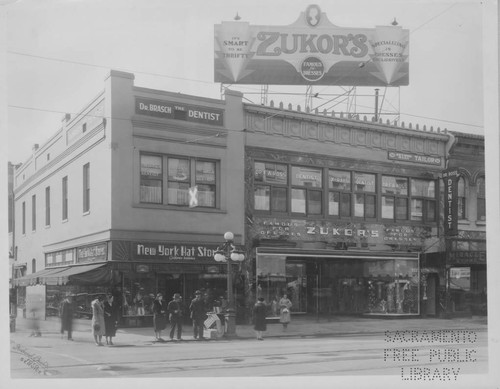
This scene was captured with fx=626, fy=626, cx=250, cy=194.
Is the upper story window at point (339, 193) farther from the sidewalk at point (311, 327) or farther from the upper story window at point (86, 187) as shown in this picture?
the upper story window at point (86, 187)

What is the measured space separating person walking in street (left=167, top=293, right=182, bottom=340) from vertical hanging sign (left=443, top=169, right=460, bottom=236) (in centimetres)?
549

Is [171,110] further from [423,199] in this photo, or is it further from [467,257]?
[467,257]

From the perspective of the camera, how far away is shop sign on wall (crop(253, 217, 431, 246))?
1230 cm

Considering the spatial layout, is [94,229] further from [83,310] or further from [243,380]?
[243,380]

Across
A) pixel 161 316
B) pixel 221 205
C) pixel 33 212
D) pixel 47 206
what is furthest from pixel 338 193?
pixel 33 212

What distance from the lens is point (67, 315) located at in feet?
35.8

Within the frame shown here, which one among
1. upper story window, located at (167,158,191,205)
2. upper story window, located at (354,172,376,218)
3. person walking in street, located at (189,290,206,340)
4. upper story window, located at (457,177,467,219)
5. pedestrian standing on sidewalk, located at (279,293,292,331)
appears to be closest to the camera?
upper story window, located at (167,158,191,205)

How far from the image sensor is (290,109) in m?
11.9

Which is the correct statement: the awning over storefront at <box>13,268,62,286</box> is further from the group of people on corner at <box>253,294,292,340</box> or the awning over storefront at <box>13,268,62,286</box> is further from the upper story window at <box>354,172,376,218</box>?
the upper story window at <box>354,172,376,218</box>

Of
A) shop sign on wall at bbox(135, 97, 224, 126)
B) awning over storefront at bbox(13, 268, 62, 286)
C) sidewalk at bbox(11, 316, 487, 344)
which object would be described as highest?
shop sign on wall at bbox(135, 97, 224, 126)

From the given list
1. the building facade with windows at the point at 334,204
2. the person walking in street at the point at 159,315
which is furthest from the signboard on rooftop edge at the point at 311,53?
the person walking in street at the point at 159,315

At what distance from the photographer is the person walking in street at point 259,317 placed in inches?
457

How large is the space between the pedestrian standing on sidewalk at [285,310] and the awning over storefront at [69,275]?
3.32 metres

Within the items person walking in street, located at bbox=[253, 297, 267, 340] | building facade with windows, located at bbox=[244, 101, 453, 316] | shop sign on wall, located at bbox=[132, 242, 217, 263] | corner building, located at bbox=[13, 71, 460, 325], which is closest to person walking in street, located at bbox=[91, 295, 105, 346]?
corner building, located at bbox=[13, 71, 460, 325]
